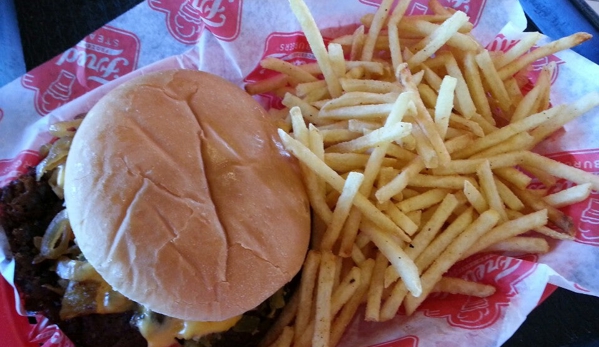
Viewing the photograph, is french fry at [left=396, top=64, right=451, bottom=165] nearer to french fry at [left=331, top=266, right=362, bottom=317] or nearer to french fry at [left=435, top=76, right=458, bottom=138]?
french fry at [left=435, top=76, right=458, bottom=138]

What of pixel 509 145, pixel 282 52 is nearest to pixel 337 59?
pixel 282 52

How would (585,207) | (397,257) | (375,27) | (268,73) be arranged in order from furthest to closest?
1. (268,73)
2. (375,27)
3. (585,207)
4. (397,257)

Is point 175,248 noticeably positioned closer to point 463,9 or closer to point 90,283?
point 90,283

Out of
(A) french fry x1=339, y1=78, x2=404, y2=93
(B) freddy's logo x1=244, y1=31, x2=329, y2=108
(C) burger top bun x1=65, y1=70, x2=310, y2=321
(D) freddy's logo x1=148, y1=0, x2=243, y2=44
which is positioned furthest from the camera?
(B) freddy's logo x1=244, y1=31, x2=329, y2=108

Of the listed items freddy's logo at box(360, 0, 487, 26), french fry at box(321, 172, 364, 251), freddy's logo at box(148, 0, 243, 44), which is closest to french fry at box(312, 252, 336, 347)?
french fry at box(321, 172, 364, 251)

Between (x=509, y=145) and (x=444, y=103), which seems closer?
(x=444, y=103)

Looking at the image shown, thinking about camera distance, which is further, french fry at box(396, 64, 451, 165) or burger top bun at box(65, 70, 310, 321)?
french fry at box(396, 64, 451, 165)

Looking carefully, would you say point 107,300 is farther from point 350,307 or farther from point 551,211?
point 551,211
